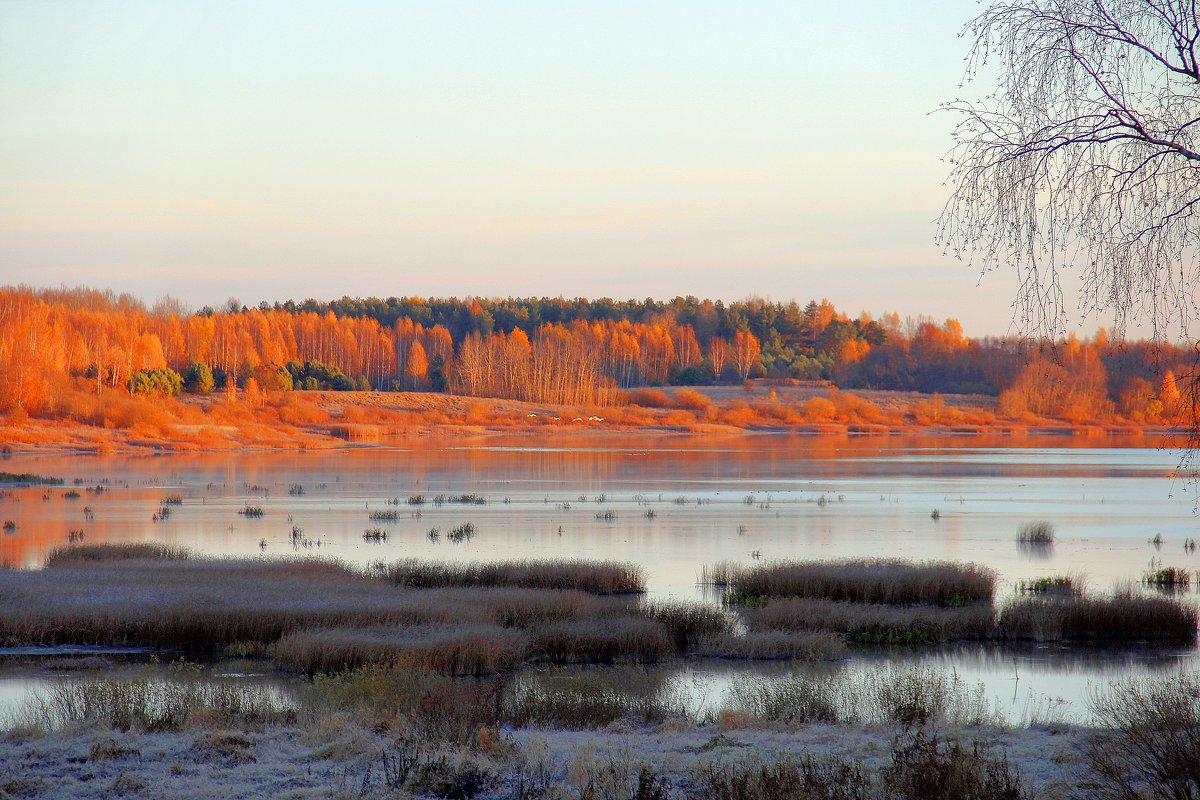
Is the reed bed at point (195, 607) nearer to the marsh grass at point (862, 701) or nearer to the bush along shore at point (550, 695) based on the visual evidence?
the bush along shore at point (550, 695)

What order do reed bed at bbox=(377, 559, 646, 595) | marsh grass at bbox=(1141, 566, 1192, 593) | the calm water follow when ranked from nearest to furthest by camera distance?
reed bed at bbox=(377, 559, 646, 595) < marsh grass at bbox=(1141, 566, 1192, 593) < the calm water

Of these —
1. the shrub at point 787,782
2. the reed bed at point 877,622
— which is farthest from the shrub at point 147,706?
the reed bed at point 877,622

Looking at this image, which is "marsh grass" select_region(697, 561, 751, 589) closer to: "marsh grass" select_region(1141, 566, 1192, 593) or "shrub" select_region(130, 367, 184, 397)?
"marsh grass" select_region(1141, 566, 1192, 593)

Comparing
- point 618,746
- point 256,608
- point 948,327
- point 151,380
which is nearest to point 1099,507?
point 256,608

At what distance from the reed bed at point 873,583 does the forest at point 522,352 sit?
70991 millimetres

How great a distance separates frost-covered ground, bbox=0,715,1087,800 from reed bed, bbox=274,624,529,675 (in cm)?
428

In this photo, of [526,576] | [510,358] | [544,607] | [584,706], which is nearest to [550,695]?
[584,706]

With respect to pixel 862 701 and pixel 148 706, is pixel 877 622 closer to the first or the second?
pixel 862 701

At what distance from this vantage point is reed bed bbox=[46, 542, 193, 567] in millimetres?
23344

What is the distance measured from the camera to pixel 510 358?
471 feet

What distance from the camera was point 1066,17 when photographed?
8758mm

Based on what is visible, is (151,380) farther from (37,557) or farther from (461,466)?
(37,557)

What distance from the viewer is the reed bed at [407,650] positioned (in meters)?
14.9

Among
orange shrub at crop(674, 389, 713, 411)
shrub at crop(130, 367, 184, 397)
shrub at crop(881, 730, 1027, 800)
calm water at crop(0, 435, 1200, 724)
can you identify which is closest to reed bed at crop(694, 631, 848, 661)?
A: calm water at crop(0, 435, 1200, 724)
